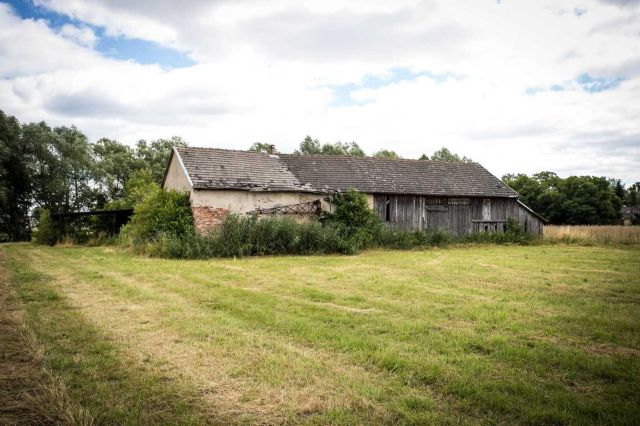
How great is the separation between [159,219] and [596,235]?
25.0 metres

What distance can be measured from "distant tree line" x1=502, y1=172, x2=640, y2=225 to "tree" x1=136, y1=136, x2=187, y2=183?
46.4 metres

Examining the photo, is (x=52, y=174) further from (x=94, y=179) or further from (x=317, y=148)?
(x=317, y=148)

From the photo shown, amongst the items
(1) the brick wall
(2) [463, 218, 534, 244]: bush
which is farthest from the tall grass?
(2) [463, 218, 534, 244]: bush

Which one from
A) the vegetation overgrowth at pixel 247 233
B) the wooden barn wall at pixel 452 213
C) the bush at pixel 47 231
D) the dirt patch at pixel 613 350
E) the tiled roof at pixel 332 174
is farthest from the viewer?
the bush at pixel 47 231

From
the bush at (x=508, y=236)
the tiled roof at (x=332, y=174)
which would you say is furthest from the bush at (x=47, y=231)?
the bush at (x=508, y=236)

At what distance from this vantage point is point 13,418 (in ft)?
11.2

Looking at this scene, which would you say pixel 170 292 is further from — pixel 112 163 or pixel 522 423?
pixel 112 163

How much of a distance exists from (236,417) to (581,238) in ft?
89.2

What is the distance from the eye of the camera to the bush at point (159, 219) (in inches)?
685

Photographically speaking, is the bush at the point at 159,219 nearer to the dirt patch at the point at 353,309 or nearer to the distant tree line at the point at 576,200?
the dirt patch at the point at 353,309

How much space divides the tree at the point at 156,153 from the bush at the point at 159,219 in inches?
1271

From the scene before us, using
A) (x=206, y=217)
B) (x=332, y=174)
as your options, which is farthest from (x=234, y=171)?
(x=332, y=174)

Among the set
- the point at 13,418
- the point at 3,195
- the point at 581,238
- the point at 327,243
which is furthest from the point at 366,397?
the point at 3,195

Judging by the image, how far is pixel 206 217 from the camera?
738 inches
